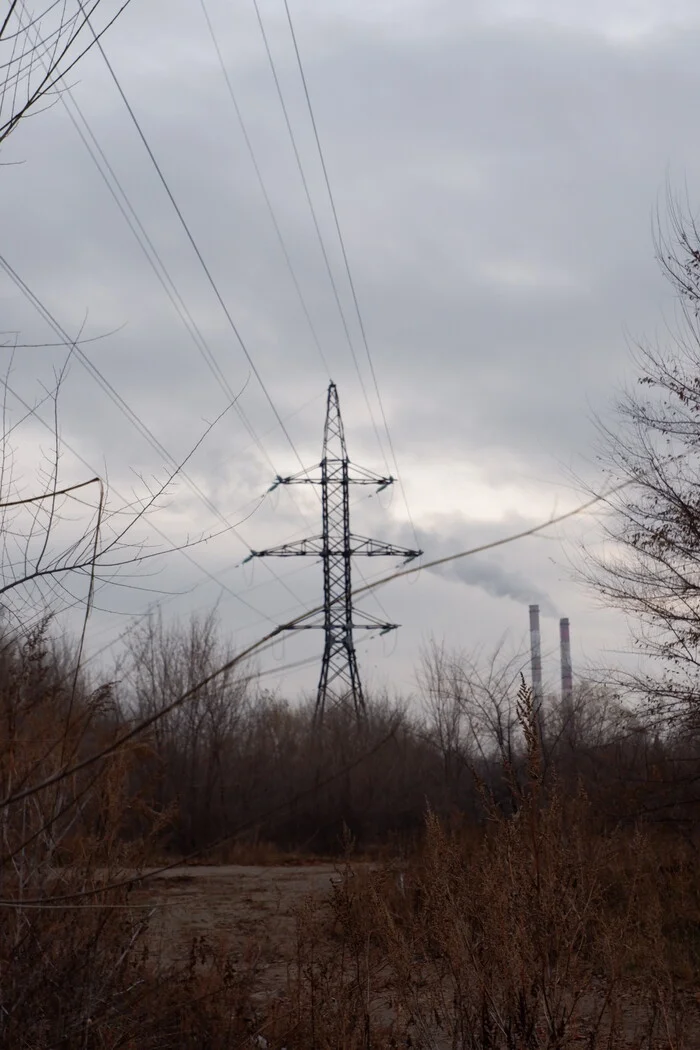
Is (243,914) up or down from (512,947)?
A: down

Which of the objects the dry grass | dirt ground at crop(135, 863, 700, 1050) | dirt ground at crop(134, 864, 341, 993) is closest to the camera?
the dry grass

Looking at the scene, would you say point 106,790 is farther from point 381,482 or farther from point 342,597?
point 381,482

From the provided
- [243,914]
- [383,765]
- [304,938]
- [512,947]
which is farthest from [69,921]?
[383,765]

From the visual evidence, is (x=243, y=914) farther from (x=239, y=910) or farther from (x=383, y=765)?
(x=383, y=765)

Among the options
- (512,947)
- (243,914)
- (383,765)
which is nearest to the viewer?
(512,947)

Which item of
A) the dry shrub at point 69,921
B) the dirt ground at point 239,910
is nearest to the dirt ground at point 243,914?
the dirt ground at point 239,910

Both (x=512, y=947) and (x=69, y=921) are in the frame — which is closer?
(x=512, y=947)

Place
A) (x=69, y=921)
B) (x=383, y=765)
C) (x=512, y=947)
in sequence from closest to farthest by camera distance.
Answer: (x=512, y=947), (x=69, y=921), (x=383, y=765)

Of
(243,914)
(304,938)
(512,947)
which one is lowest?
(243,914)

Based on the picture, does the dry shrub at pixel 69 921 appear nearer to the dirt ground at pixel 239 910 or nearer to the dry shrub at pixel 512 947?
the dirt ground at pixel 239 910

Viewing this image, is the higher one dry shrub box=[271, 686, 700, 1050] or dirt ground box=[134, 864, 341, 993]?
dry shrub box=[271, 686, 700, 1050]

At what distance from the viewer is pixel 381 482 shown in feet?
81.8

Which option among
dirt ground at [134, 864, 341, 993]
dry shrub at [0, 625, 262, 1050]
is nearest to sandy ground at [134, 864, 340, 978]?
dirt ground at [134, 864, 341, 993]

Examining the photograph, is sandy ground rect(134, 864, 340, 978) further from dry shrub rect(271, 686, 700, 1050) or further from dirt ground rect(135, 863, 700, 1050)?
dry shrub rect(271, 686, 700, 1050)
